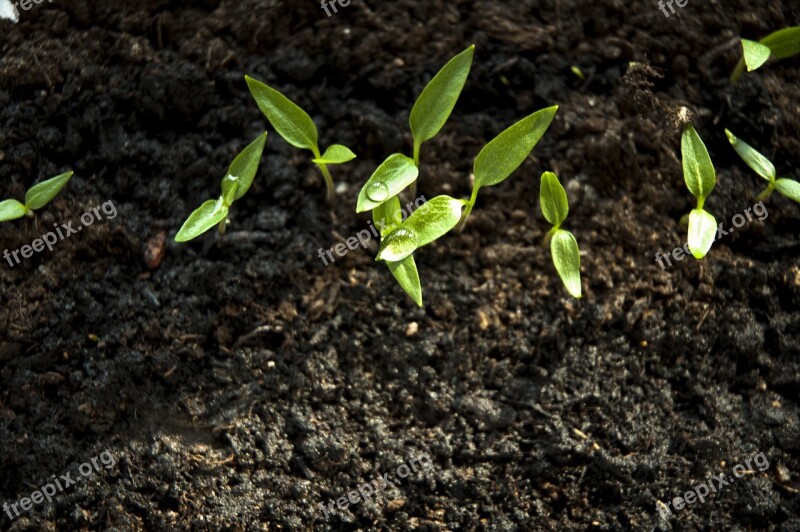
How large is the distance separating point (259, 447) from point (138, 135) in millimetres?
634

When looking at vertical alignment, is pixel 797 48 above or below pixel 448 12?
below

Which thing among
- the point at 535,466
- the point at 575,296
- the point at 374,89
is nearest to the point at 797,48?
the point at 575,296

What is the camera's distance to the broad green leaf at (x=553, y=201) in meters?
1.36

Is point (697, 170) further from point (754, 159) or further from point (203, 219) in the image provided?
point (203, 219)

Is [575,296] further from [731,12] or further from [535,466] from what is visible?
[731,12]

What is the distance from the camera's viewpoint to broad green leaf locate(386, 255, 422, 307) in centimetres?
130

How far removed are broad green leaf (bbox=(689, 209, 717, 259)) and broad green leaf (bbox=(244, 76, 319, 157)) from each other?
68cm

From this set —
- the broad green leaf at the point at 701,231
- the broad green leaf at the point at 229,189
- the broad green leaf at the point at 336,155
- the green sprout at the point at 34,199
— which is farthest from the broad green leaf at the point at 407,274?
the green sprout at the point at 34,199

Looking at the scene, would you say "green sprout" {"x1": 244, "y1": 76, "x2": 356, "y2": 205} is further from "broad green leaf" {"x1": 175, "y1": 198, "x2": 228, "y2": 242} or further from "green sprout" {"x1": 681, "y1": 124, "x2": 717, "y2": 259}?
"green sprout" {"x1": 681, "y1": 124, "x2": 717, "y2": 259}

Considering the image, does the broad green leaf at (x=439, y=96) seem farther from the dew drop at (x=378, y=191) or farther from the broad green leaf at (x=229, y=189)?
the broad green leaf at (x=229, y=189)

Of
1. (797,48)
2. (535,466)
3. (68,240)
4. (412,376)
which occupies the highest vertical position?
(68,240)

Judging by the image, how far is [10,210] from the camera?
1.40 metres

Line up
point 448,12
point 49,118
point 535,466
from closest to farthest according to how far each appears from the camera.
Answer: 1. point 535,466
2. point 49,118
3. point 448,12

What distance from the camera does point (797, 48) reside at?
150cm
